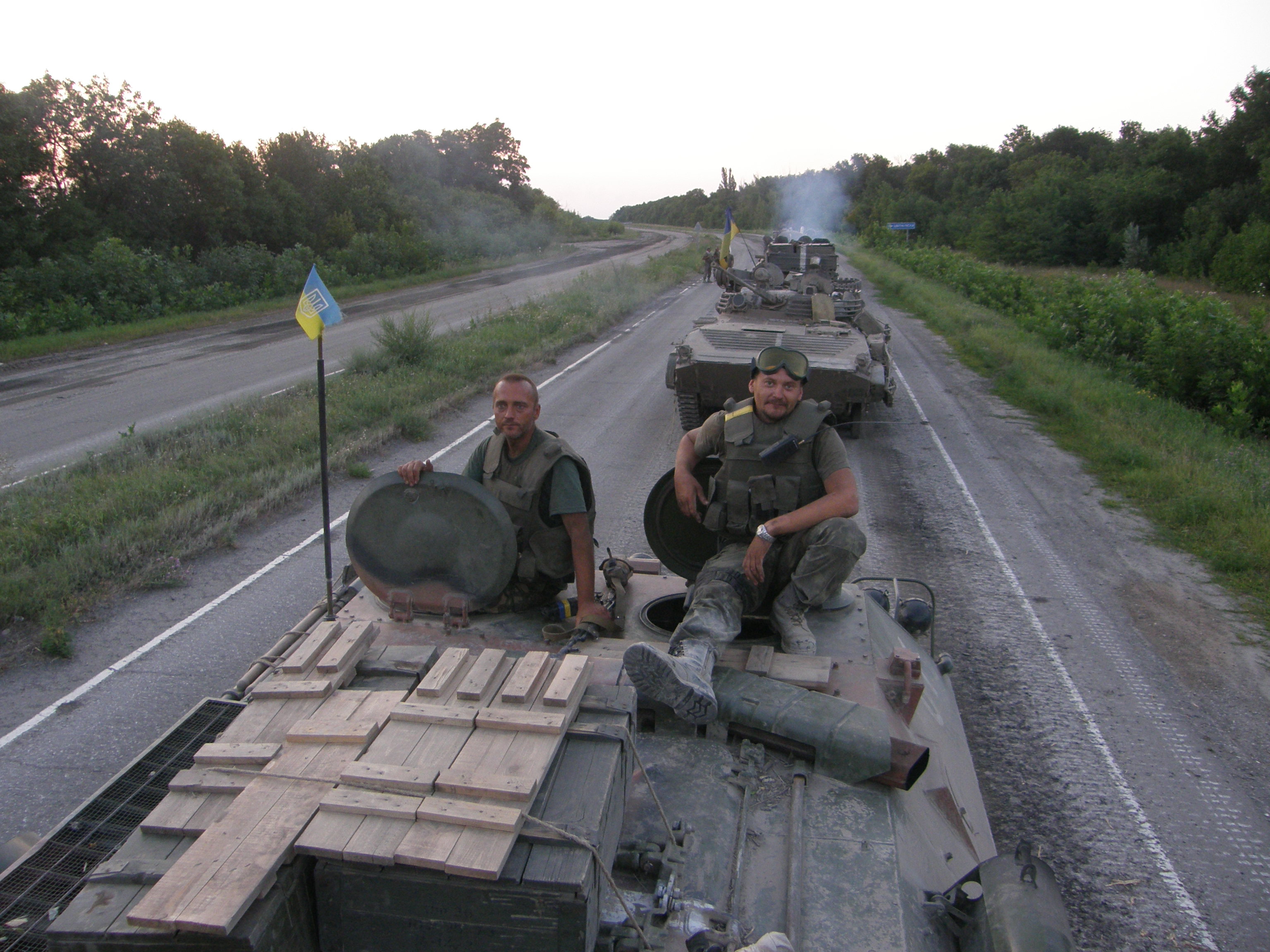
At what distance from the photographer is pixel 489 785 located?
2.10 metres

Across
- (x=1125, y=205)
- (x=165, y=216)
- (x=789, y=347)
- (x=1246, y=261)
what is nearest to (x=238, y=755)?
(x=789, y=347)

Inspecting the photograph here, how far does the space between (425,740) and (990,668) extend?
14.0 feet

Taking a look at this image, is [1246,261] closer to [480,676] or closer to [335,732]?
[480,676]

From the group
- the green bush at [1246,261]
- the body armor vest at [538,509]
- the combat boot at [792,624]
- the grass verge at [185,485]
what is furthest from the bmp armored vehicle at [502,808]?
the green bush at [1246,261]

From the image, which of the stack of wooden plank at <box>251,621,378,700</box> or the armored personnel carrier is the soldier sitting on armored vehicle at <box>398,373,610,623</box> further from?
the armored personnel carrier

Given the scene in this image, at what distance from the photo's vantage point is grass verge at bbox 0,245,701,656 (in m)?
6.49

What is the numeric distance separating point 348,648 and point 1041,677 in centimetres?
436

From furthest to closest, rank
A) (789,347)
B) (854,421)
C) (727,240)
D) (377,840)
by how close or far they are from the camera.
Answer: (727,240)
(789,347)
(854,421)
(377,840)

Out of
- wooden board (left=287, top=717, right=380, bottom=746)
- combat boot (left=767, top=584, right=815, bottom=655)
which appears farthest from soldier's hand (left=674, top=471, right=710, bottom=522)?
wooden board (left=287, top=717, right=380, bottom=746)

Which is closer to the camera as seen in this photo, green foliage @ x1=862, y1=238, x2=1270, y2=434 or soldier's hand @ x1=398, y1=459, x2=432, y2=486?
soldier's hand @ x1=398, y1=459, x2=432, y2=486

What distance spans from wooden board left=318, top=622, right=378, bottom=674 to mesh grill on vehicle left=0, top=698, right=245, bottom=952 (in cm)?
53

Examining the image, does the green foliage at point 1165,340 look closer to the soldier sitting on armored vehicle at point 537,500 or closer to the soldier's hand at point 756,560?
the soldier's hand at point 756,560

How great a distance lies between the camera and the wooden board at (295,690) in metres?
2.61

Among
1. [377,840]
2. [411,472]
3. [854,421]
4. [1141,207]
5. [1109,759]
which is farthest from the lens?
[1141,207]
